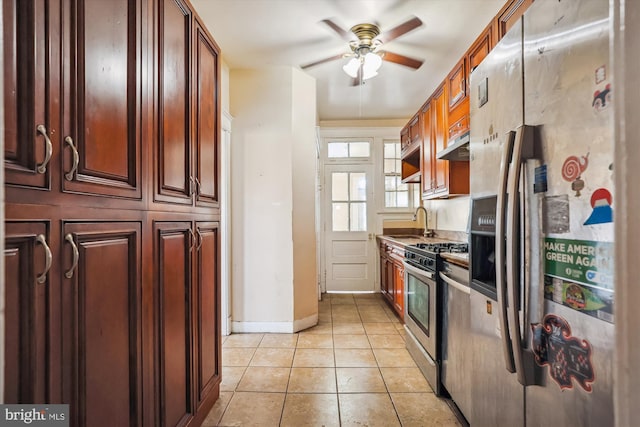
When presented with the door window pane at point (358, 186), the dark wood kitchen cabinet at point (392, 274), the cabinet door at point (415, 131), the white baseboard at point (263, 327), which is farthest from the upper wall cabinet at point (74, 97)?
the door window pane at point (358, 186)

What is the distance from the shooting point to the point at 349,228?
5.38m

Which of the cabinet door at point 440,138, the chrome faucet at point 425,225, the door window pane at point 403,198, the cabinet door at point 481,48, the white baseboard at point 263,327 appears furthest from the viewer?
the door window pane at point 403,198

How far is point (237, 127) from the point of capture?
11.5 ft

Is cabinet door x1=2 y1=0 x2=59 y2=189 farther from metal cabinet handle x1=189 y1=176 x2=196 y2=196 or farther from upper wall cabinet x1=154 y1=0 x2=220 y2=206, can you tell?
metal cabinet handle x1=189 y1=176 x2=196 y2=196

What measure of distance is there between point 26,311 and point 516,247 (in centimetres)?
131

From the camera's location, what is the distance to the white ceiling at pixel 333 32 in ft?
7.97

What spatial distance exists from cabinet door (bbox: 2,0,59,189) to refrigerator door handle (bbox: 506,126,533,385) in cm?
126

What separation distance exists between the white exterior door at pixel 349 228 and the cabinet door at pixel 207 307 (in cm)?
327

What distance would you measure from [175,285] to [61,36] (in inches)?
41.8

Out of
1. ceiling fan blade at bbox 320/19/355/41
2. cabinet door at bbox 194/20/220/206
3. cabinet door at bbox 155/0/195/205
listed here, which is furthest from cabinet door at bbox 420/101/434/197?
cabinet door at bbox 155/0/195/205

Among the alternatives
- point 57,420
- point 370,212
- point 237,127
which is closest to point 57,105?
point 57,420

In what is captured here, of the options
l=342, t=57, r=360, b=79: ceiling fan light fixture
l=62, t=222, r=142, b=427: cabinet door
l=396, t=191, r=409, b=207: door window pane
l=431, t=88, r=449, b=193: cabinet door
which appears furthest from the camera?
l=396, t=191, r=409, b=207: door window pane

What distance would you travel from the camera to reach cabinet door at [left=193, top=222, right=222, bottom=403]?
188 centimetres

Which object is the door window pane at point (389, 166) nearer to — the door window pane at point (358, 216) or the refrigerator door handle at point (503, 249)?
the door window pane at point (358, 216)
